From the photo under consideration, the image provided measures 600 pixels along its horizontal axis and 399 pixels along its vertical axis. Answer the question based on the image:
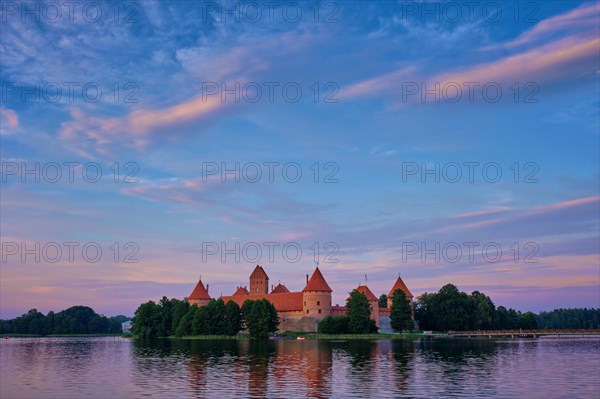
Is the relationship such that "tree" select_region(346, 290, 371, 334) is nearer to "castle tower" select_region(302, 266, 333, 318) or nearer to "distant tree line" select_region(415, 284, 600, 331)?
"castle tower" select_region(302, 266, 333, 318)

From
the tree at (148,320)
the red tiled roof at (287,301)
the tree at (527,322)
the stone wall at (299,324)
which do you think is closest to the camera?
the tree at (148,320)

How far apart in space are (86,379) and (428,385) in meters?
18.9

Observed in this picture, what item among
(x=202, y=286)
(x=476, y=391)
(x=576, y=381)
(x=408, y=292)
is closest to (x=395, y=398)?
(x=476, y=391)

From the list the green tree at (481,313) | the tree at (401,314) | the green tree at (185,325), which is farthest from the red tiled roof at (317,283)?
the green tree at (481,313)

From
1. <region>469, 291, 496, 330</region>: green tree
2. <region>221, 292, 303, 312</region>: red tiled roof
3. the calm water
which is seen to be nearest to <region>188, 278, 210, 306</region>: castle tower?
<region>221, 292, 303, 312</region>: red tiled roof

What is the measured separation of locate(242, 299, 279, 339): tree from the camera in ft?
314

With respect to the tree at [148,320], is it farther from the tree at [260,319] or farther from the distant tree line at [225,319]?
the tree at [260,319]


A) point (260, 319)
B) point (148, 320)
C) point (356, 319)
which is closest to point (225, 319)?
point (260, 319)

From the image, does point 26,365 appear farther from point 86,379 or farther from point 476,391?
point 476,391

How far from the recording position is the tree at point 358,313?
94.8 meters

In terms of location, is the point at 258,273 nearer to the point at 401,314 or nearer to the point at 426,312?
the point at 426,312

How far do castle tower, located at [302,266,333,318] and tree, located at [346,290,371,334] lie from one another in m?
16.5

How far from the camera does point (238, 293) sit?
14850cm

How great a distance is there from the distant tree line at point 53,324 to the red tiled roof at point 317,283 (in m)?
93.1
